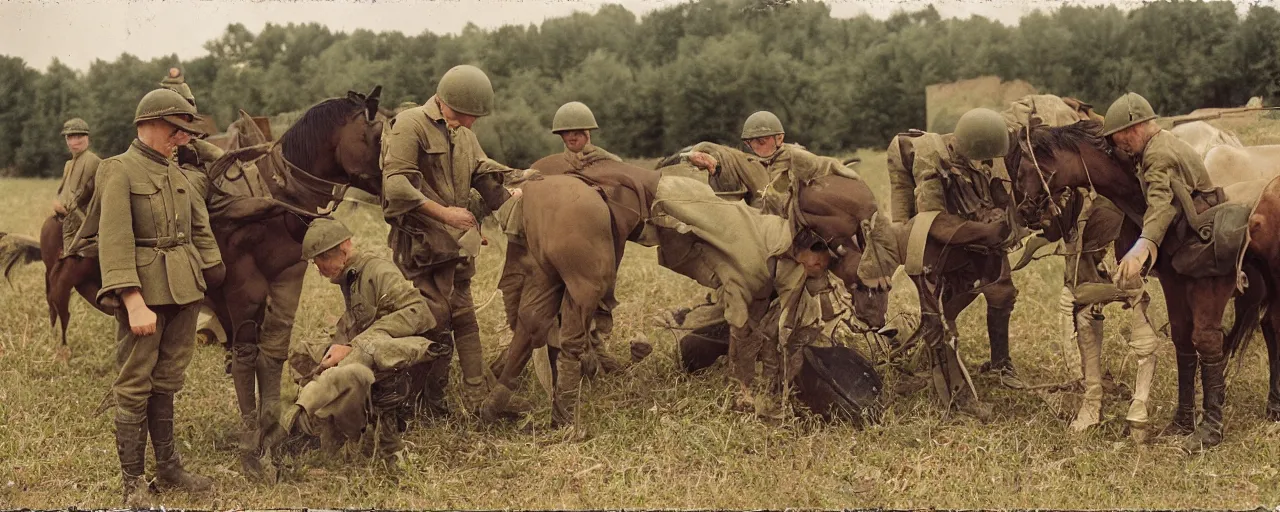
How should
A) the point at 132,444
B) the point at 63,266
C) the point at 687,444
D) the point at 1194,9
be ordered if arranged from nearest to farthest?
the point at 132,444 → the point at 687,444 → the point at 63,266 → the point at 1194,9

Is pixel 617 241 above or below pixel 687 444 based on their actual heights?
above

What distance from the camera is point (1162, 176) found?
583 cm

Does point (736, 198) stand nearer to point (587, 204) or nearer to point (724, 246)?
point (724, 246)

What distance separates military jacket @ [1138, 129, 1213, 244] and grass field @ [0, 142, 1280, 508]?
1341 mm

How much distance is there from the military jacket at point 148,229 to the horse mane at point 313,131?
0.96 metres

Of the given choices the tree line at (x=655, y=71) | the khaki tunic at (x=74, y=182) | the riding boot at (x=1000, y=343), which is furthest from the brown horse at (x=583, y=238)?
the tree line at (x=655, y=71)

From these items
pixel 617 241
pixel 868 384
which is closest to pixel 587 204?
pixel 617 241

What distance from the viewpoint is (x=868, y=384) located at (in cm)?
691

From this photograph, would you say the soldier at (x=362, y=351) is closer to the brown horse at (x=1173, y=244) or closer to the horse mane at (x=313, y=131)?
the horse mane at (x=313, y=131)

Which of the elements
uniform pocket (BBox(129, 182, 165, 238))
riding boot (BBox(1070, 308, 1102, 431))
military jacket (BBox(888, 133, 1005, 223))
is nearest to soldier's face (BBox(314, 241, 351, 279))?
uniform pocket (BBox(129, 182, 165, 238))

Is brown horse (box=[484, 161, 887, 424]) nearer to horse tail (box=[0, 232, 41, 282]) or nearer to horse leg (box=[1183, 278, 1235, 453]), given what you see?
horse leg (box=[1183, 278, 1235, 453])

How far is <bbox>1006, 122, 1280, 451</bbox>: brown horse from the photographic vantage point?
610 cm

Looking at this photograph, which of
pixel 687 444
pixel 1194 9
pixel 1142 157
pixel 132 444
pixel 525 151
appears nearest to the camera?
pixel 132 444

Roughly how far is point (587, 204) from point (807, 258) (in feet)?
4.67
